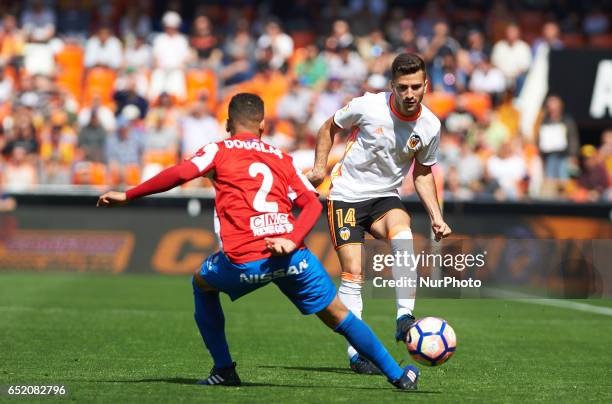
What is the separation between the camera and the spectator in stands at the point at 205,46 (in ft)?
77.1

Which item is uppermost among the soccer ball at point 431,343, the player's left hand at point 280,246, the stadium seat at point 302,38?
the stadium seat at point 302,38

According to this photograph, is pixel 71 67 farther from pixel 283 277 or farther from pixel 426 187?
pixel 283 277

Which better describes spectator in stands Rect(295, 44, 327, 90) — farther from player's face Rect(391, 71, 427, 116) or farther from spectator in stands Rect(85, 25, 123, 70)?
player's face Rect(391, 71, 427, 116)

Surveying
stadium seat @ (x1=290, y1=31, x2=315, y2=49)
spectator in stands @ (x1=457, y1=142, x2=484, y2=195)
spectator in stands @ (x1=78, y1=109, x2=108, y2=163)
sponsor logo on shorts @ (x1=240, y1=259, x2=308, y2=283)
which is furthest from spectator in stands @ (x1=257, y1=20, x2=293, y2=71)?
sponsor logo on shorts @ (x1=240, y1=259, x2=308, y2=283)

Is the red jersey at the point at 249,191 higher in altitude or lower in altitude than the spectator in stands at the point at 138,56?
lower

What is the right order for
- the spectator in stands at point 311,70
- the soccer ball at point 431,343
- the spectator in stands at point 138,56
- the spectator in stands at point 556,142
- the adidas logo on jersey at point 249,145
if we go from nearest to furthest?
the adidas logo on jersey at point 249,145
the soccer ball at point 431,343
the spectator in stands at point 556,142
the spectator in stands at point 311,70
the spectator in stands at point 138,56

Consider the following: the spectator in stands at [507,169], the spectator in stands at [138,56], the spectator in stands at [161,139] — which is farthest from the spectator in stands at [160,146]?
the spectator in stands at [507,169]

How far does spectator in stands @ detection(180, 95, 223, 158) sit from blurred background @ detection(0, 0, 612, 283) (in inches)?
1.5

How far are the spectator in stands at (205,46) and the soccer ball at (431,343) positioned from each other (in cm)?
1646

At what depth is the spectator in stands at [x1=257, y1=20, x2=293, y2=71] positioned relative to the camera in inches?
922

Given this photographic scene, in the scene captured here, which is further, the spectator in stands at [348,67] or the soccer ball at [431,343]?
the spectator in stands at [348,67]

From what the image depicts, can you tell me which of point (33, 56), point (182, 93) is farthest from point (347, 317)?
point (33, 56)

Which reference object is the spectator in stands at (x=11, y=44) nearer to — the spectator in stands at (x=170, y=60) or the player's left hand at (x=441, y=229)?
the spectator in stands at (x=170, y=60)

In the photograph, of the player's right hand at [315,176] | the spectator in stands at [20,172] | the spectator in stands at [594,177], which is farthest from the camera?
the spectator in stands at [20,172]
